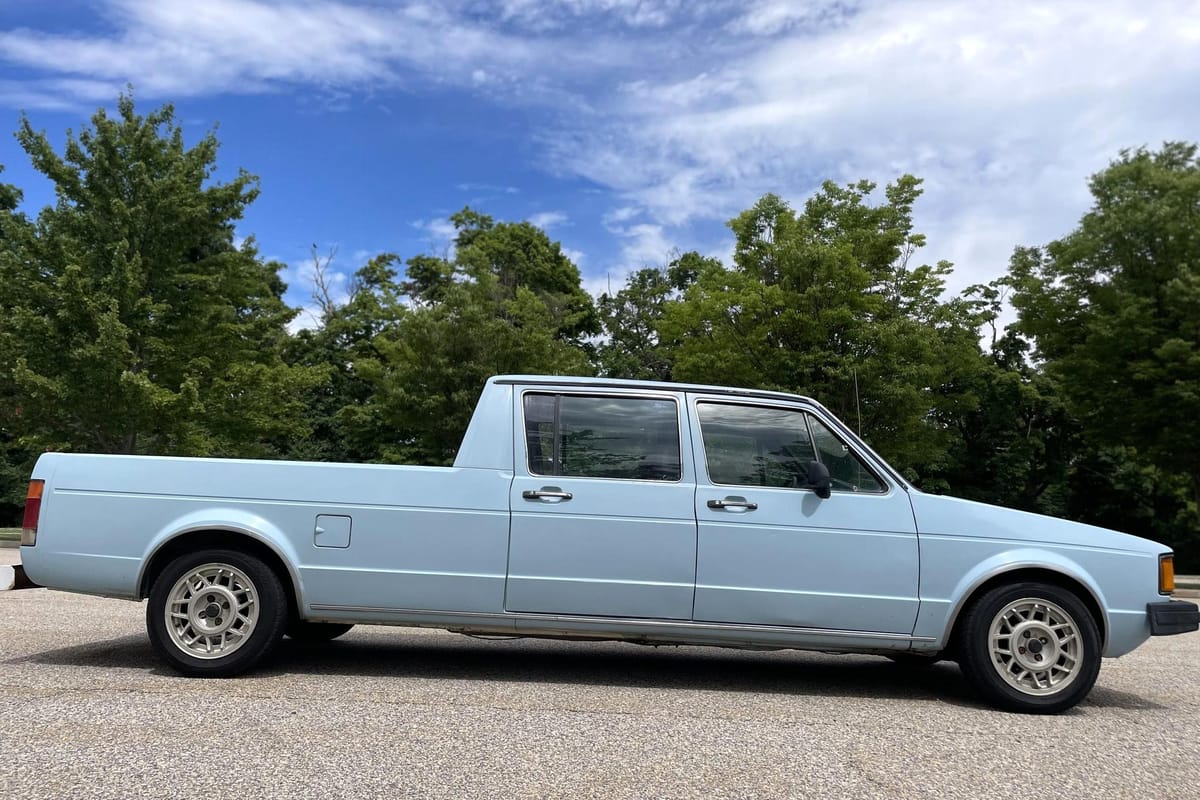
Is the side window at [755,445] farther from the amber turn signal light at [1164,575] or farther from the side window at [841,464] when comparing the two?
the amber turn signal light at [1164,575]

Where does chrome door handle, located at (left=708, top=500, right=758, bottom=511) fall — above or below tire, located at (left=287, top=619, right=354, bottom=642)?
above

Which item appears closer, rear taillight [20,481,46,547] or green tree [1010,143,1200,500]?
rear taillight [20,481,46,547]

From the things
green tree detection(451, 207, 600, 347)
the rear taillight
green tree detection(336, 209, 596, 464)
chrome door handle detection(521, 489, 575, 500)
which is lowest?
the rear taillight

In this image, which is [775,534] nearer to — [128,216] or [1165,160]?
[128,216]

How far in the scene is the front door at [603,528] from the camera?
5285 millimetres

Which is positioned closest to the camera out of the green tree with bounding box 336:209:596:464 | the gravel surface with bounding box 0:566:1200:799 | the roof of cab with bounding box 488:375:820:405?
the gravel surface with bounding box 0:566:1200:799

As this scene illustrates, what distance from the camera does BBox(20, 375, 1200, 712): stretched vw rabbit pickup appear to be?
5254 mm

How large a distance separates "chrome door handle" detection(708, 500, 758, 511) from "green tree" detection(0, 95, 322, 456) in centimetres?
1611

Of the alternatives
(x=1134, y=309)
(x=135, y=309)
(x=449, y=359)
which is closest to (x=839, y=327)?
(x=1134, y=309)

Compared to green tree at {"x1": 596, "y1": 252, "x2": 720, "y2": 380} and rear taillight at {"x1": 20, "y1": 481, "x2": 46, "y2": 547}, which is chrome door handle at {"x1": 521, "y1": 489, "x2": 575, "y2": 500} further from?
green tree at {"x1": 596, "y1": 252, "x2": 720, "y2": 380}

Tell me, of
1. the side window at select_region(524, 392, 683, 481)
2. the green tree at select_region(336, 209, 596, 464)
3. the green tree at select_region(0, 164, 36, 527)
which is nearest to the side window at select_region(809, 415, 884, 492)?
the side window at select_region(524, 392, 683, 481)

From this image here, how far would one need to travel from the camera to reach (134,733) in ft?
13.5

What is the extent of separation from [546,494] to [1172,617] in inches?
147

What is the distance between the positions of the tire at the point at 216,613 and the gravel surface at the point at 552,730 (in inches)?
6.3
